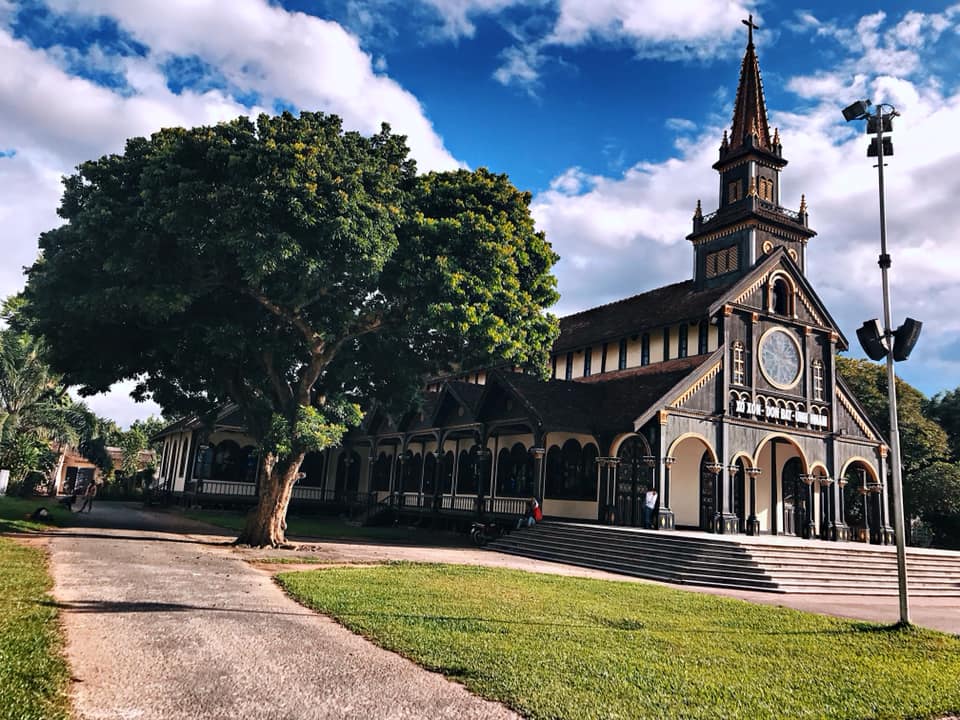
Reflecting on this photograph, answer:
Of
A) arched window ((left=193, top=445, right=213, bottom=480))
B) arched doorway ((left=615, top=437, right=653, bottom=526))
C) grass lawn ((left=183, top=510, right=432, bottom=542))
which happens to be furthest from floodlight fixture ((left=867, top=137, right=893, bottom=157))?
arched window ((left=193, top=445, right=213, bottom=480))

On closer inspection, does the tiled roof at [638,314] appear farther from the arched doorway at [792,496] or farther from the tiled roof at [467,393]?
the arched doorway at [792,496]

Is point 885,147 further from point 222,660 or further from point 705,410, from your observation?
point 705,410

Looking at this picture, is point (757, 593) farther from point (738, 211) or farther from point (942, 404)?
point (942, 404)

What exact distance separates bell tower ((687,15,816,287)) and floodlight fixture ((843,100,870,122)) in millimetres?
18736

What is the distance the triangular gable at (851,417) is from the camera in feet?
104

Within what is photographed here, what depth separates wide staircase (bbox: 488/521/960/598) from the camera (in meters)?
18.5

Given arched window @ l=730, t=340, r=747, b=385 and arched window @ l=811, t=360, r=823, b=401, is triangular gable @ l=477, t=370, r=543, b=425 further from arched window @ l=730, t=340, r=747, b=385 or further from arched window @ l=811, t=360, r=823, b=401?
arched window @ l=811, t=360, r=823, b=401

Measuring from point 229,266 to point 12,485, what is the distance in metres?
33.8

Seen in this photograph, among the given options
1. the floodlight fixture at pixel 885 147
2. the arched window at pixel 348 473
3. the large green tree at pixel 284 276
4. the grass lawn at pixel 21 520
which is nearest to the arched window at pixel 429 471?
the arched window at pixel 348 473

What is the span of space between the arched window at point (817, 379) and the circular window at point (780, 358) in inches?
41.9

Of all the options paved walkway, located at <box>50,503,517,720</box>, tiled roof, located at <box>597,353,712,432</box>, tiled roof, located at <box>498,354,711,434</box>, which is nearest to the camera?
paved walkway, located at <box>50,503,517,720</box>

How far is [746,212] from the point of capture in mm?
32125

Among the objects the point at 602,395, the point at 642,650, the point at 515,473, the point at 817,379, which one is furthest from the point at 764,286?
the point at 642,650

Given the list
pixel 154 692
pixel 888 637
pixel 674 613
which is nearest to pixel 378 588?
pixel 674 613
